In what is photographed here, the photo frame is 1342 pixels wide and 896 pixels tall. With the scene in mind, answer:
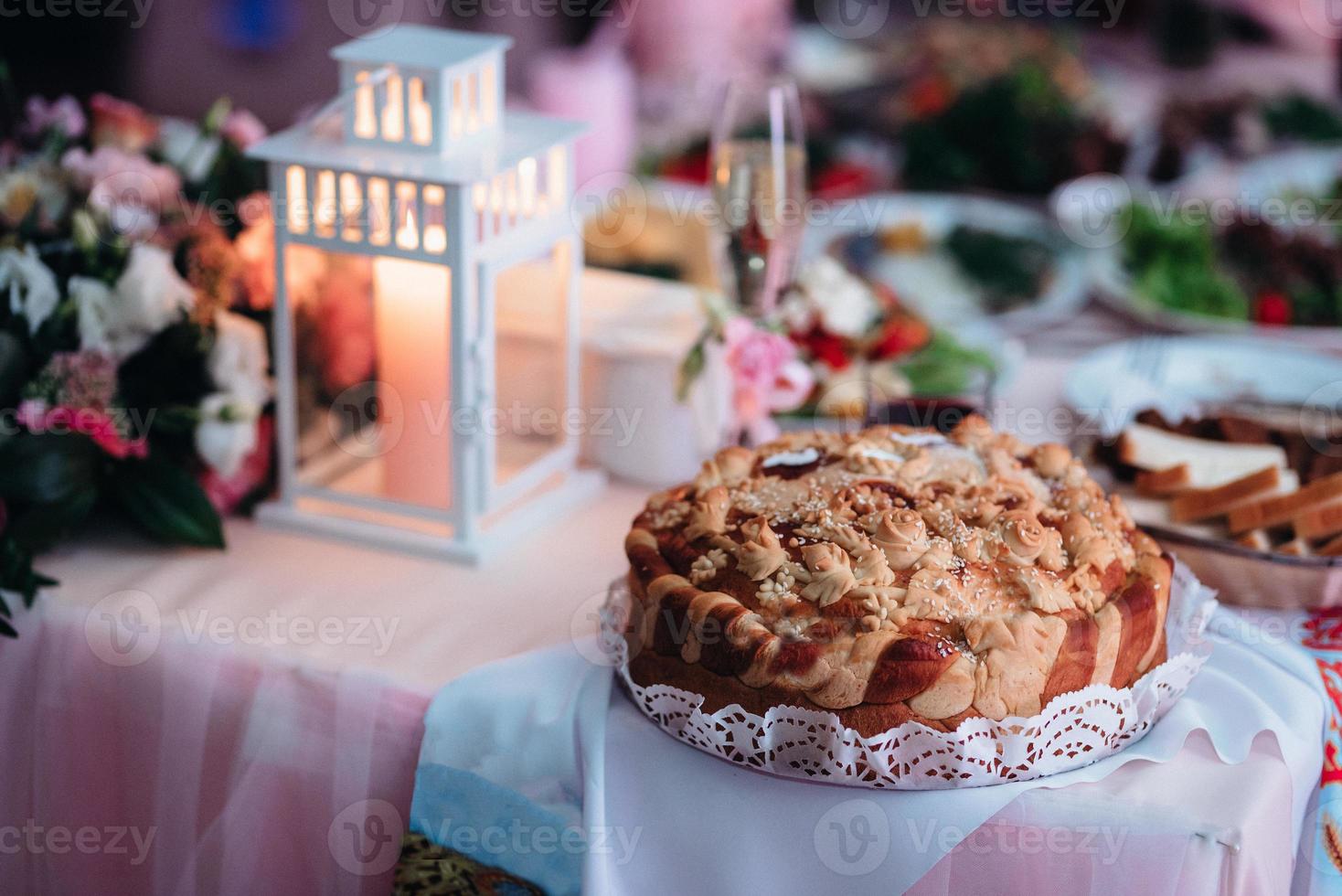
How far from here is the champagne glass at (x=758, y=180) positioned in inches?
55.9

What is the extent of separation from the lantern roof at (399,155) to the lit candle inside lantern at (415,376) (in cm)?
9

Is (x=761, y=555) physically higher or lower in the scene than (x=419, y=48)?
lower

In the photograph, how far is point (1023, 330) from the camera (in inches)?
89.2

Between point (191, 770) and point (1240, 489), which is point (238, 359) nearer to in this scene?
point (191, 770)

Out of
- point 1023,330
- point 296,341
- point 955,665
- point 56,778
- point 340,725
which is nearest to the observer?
point 955,665

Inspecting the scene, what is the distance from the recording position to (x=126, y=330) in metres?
1.34

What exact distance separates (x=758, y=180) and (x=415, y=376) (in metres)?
0.40

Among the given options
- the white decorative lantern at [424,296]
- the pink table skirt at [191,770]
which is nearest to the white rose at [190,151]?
the white decorative lantern at [424,296]

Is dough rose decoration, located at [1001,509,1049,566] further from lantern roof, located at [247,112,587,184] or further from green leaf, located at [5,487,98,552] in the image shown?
green leaf, located at [5,487,98,552]

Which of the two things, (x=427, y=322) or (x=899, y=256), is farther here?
(x=899, y=256)

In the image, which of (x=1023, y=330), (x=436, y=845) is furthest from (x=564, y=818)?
(x=1023, y=330)

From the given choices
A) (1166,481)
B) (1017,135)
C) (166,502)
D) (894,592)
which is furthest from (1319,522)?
(1017,135)

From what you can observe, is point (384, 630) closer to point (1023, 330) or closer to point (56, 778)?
point (56, 778)

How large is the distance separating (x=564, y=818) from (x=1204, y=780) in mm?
465
